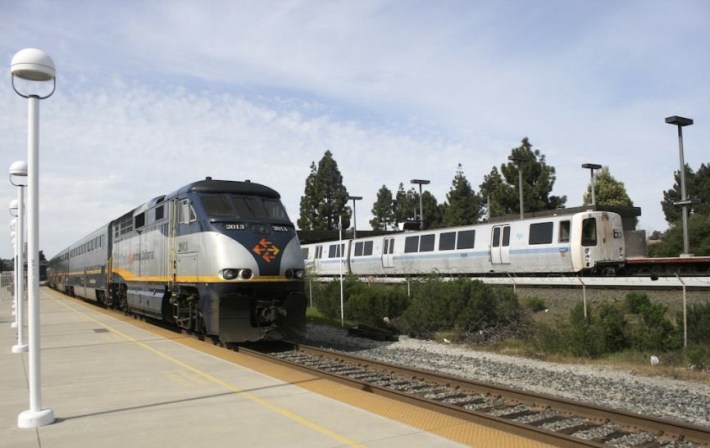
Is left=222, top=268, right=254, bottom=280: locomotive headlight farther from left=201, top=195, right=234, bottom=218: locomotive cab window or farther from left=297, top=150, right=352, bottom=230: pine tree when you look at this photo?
left=297, top=150, right=352, bottom=230: pine tree

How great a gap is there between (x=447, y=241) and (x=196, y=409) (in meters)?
22.0

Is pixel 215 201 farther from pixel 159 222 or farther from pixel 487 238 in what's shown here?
pixel 487 238

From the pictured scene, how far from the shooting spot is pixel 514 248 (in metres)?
24.4

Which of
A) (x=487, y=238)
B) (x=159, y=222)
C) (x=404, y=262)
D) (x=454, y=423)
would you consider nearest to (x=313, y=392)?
(x=454, y=423)

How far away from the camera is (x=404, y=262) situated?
30.8 meters

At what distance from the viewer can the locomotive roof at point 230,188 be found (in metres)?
12.7

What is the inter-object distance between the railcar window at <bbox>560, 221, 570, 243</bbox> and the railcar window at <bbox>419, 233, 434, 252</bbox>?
7.44 meters

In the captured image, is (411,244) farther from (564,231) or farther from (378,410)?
(378,410)

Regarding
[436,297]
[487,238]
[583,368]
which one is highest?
[487,238]

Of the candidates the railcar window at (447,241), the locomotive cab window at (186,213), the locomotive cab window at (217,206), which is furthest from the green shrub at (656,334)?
the railcar window at (447,241)

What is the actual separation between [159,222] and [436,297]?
769 centimetres

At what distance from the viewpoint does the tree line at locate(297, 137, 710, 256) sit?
40.9 metres

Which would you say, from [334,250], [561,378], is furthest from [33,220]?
[334,250]

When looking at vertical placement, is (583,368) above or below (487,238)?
below
